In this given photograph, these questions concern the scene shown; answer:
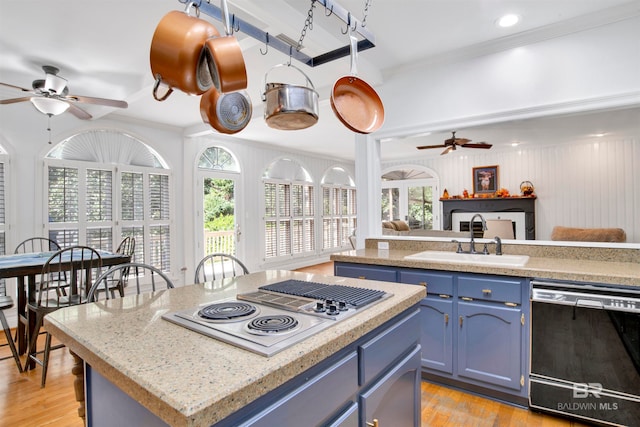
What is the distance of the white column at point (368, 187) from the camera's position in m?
3.15

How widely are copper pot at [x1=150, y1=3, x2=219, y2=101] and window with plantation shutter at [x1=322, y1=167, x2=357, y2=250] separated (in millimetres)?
6753

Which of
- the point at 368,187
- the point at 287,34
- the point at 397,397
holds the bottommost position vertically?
the point at 397,397

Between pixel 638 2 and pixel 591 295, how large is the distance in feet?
6.10

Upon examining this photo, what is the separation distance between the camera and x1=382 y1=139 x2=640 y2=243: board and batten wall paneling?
12.6 feet

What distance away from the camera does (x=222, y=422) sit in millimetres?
667

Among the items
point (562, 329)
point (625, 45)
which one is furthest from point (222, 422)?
point (625, 45)

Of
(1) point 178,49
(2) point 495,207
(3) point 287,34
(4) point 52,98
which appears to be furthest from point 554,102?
(4) point 52,98

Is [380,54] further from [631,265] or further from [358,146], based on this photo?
[631,265]

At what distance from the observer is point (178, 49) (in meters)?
1.00

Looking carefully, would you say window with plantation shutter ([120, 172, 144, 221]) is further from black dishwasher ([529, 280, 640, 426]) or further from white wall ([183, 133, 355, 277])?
black dishwasher ([529, 280, 640, 426])

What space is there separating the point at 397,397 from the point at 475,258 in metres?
1.49

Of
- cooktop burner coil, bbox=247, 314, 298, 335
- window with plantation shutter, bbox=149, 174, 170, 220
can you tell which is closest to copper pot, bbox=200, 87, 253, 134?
cooktop burner coil, bbox=247, 314, 298, 335

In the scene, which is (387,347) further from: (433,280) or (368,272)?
(368,272)

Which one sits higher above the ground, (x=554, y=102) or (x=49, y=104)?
(x=49, y=104)
